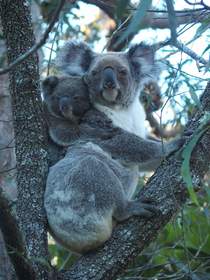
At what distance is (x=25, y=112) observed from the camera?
11.1 feet

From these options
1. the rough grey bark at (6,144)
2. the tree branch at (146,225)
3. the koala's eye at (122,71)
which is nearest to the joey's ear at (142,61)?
the koala's eye at (122,71)

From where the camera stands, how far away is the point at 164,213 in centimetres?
329

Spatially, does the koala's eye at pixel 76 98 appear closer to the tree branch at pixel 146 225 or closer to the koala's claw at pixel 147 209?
the tree branch at pixel 146 225

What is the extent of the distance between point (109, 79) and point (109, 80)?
0.04ft

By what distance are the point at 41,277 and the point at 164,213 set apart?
0.78 metres

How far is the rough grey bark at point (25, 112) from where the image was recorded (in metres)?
→ 3.35

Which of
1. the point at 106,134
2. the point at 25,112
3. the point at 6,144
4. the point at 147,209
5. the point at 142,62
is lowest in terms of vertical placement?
the point at 6,144

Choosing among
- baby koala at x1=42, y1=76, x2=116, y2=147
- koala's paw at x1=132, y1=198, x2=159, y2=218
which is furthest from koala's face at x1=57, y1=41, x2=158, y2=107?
koala's paw at x1=132, y1=198, x2=159, y2=218

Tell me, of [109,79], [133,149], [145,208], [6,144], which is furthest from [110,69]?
[145,208]

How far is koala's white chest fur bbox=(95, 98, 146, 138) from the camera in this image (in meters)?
4.46

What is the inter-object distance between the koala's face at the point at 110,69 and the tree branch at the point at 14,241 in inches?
81.8

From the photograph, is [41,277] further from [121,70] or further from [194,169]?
[121,70]

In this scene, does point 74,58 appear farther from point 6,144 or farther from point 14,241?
point 14,241

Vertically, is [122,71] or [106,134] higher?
[122,71]
